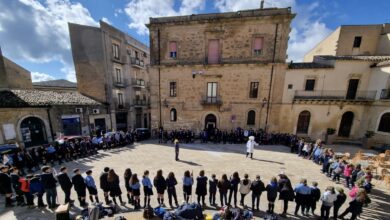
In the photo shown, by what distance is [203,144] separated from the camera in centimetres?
1352

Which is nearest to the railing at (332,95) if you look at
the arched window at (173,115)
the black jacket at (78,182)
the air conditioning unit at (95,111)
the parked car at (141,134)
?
the arched window at (173,115)

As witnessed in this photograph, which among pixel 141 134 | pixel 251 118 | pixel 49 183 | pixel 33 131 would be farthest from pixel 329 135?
pixel 33 131

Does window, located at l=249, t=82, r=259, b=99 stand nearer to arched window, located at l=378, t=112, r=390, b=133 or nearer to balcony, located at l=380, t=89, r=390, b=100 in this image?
balcony, located at l=380, t=89, r=390, b=100

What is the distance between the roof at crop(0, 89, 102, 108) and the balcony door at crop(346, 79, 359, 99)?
1020 inches

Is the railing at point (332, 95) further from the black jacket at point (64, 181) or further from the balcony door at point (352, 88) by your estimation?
the black jacket at point (64, 181)

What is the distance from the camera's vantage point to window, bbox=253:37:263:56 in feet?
46.2

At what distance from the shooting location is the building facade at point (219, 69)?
13.9 metres

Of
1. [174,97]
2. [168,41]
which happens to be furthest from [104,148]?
[168,41]

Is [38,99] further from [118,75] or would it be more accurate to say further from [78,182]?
[78,182]

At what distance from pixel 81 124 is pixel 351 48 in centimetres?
3139

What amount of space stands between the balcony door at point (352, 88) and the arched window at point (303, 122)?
4.02m

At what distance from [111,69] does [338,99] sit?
24221 mm

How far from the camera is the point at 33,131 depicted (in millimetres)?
12852

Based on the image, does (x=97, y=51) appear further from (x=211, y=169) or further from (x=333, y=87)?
(x=333, y=87)
